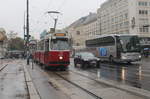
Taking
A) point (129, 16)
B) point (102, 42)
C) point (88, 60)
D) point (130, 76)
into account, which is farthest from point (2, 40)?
point (129, 16)

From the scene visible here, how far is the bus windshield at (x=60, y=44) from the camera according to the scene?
82.7ft

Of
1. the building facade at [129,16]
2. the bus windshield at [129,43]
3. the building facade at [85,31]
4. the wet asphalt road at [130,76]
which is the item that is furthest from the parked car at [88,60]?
the building facade at [85,31]

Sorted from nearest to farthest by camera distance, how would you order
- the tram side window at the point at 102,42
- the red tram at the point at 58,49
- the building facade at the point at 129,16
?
the red tram at the point at 58,49 < the tram side window at the point at 102,42 < the building facade at the point at 129,16

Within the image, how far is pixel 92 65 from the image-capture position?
100 feet

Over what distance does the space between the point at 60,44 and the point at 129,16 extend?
78.0 meters

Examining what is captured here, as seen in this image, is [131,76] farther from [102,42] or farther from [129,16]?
[129,16]

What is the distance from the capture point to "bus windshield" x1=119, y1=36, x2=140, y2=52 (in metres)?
32.1

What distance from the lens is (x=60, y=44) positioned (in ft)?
83.2

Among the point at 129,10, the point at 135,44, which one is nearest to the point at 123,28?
the point at 129,10

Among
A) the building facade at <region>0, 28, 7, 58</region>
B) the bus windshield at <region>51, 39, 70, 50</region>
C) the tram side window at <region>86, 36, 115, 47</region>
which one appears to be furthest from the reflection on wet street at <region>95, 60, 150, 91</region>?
the building facade at <region>0, 28, 7, 58</region>

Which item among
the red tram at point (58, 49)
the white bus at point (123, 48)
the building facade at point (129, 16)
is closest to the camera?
the red tram at point (58, 49)

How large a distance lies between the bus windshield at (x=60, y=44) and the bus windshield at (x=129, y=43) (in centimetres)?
880

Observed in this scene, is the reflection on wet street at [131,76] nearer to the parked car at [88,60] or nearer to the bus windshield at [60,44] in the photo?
the bus windshield at [60,44]

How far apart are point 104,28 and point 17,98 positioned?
375 feet
